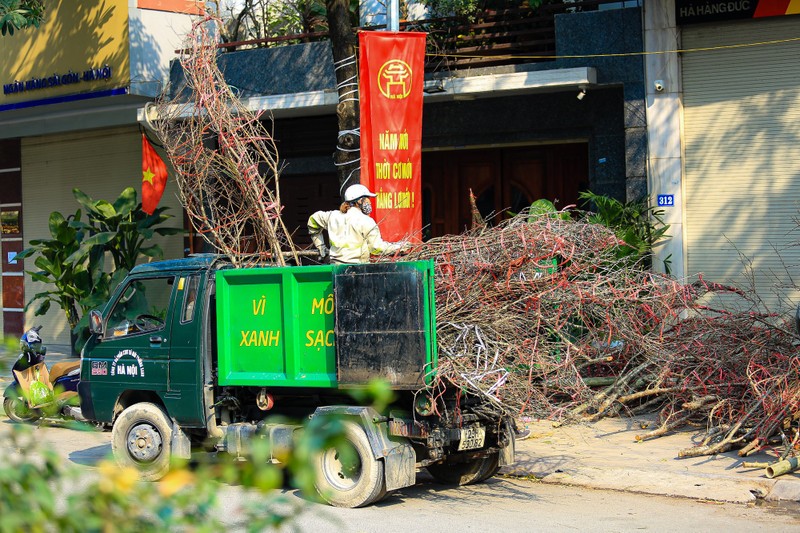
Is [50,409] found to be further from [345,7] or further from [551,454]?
[345,7]

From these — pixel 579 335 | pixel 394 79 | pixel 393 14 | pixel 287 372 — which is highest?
pixel 393 14

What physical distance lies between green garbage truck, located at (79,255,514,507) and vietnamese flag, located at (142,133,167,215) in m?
7.50

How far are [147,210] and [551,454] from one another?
999 centimetres

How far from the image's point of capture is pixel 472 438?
749cm

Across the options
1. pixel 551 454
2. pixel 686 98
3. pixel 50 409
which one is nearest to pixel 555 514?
pixel 551 454

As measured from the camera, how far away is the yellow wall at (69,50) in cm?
1683

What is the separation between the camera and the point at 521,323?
721 centimetres

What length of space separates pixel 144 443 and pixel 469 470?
116 inches

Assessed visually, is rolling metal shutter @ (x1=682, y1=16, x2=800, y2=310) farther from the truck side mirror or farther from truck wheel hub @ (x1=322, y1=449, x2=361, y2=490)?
the truck side mirror

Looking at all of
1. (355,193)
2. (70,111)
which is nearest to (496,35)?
(355,193)

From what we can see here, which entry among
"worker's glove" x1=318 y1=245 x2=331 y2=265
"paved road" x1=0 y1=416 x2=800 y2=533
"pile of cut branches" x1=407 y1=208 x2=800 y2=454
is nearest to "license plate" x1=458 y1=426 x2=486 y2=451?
"pile of cut branches" x1=407 y1=208 x2=800 y2=454

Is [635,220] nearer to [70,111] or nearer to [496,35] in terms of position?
[496,35]

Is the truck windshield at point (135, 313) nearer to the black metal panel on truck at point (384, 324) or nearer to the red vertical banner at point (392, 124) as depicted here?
the black metal panel on truck at point (384, 324)

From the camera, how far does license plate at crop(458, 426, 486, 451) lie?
7.39 metres
